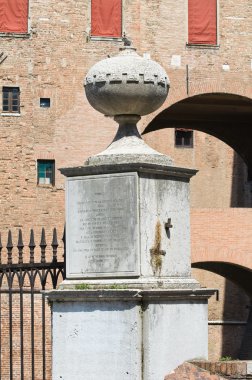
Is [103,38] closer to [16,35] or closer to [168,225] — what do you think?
[16,35]

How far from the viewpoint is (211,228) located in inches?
1057

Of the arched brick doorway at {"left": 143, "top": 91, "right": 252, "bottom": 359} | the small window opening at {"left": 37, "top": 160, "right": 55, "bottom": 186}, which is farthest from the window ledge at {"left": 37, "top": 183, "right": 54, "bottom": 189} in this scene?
the arched brick doorway at {"left": 143, "top": 91, "right": 252, "bottom": 359}

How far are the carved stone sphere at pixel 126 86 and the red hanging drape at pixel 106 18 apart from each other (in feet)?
54.0

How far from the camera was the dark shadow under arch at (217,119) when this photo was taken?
2950cm

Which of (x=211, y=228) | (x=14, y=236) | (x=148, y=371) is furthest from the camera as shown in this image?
(x=211, y=228)

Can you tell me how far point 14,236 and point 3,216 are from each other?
90cm

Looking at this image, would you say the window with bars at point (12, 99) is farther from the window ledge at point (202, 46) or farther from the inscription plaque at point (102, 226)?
the inscription plaque at point (102, 226)

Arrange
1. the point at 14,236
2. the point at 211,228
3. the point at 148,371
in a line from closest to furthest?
the point at 148,371 → the point at 14,236 → the point at 211,228

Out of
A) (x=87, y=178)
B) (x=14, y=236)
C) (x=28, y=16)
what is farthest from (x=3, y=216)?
(x=87, y=178)

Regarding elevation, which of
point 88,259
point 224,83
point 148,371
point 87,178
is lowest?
point 148,371

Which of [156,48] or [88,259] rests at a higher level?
[156,48]

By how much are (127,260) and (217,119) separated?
912 inches

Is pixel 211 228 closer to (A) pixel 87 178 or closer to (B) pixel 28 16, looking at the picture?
(B) pixel 28 16

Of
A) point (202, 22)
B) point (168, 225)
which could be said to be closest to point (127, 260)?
point (168, 225)
